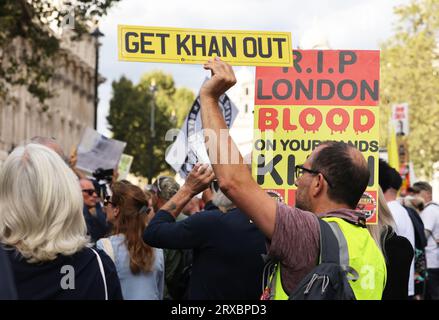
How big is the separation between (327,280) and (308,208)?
0.57m

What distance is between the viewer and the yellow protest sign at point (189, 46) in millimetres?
4820

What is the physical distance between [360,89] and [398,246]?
0.99 m

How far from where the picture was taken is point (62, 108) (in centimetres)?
6038

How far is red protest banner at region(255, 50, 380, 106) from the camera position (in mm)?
5844

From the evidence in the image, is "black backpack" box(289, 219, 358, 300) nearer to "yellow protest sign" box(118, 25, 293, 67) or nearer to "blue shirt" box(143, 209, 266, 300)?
"yellow protest sign" box(118, 25, 293, 67)

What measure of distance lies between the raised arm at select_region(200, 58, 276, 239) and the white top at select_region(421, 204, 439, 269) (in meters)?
8.53

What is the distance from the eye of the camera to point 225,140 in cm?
390

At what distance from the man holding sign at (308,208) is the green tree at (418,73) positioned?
3674 centimetres

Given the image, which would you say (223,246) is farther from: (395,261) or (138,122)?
(138,122)

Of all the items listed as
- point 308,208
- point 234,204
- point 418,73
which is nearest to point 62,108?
point 418,73

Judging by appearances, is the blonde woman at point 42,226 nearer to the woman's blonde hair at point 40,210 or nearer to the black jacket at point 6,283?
the woman's blonde hair at point 40,210
